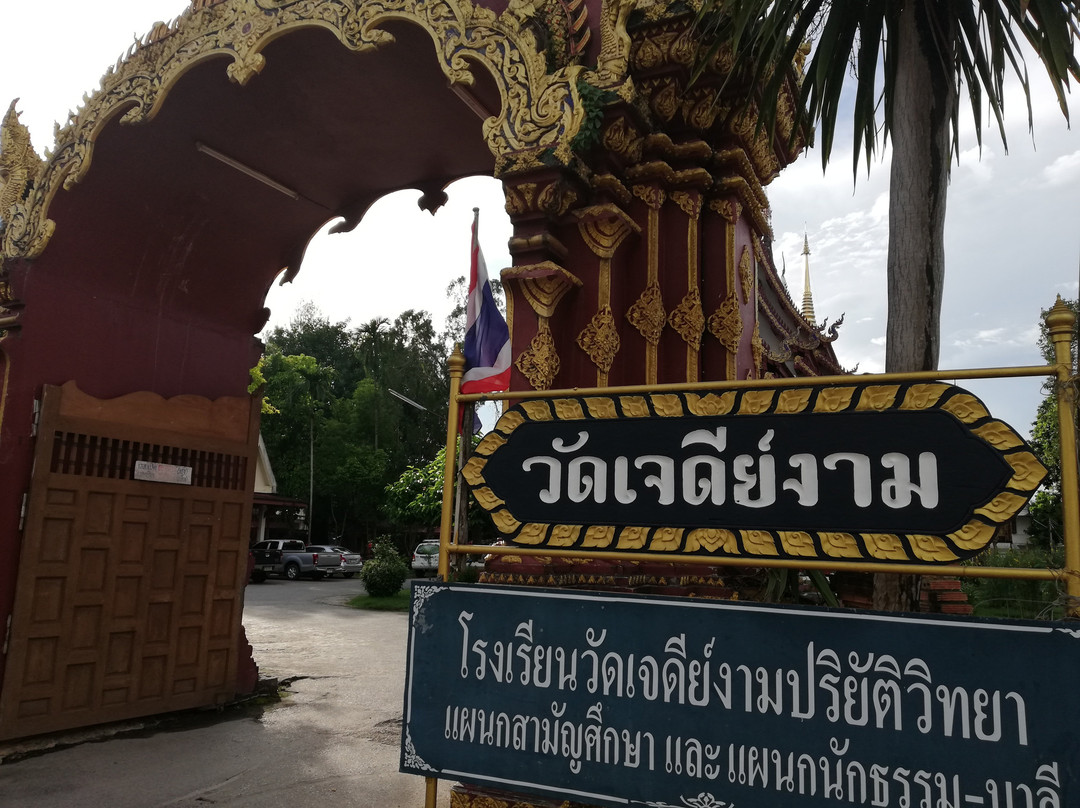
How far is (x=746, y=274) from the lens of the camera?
5098 mm

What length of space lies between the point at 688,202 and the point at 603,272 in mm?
844

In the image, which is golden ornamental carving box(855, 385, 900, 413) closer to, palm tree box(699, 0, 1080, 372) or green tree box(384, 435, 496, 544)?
palm tree box(699, 0, 1080, 372)

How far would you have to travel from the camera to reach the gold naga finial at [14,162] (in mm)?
6402

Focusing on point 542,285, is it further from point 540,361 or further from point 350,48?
point 350,48

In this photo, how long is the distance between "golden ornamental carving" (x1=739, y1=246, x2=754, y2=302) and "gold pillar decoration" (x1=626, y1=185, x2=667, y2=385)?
71 cm

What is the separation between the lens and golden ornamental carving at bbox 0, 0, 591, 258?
3.92 metres

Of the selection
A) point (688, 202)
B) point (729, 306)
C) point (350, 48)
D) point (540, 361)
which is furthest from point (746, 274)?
point (350, 48)

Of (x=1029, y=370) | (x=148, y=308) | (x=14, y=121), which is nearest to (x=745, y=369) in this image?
(x=1029, y=370)

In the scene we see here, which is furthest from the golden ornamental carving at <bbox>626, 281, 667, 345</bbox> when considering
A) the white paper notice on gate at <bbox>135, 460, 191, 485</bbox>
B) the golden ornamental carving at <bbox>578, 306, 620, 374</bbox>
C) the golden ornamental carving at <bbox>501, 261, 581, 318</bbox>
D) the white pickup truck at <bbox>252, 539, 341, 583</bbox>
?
the white pickup truck at <bbox>252, 539, 341, 583</bbox>

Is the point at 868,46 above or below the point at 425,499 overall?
above

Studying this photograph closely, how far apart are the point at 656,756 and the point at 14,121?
740 cm

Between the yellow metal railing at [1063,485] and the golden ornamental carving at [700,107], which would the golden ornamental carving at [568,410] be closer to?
the yellow metal railing at [1063,485]

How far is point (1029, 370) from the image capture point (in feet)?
6.48

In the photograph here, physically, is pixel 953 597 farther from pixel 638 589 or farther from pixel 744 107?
pixel 744 107
